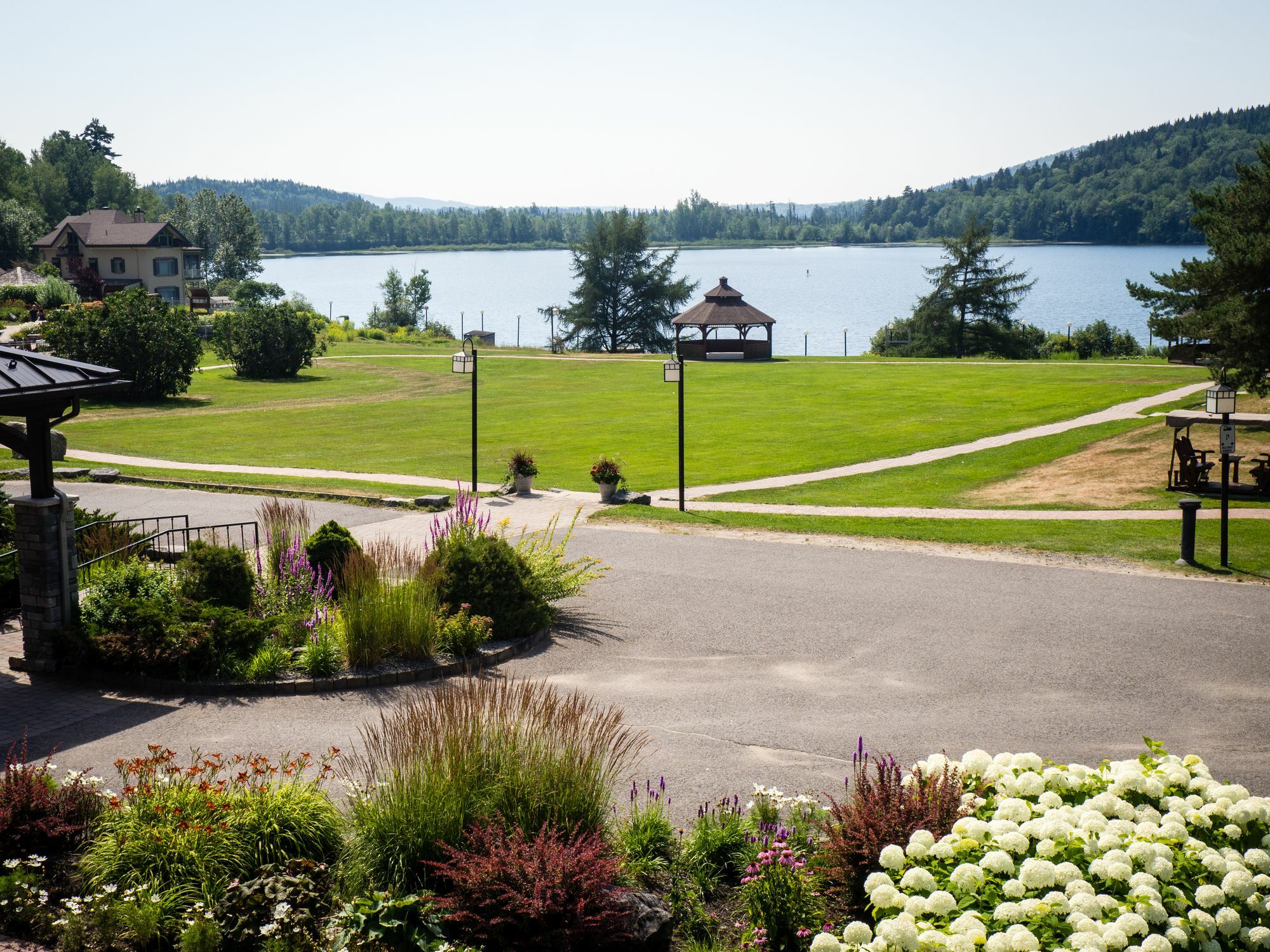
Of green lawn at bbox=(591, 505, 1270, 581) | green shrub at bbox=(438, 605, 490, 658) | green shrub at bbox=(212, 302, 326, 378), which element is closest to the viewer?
green shrub at bbox=(438, 605, 490, 658)

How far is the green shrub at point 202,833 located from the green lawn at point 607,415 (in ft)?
52.3

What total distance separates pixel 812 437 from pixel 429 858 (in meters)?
23.6

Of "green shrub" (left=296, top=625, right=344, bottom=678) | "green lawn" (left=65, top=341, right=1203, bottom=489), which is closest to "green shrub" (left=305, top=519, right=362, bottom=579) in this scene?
"green shrub" (left=296, top=625, right=344, bottom=678)

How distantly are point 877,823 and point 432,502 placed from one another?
1471 cm

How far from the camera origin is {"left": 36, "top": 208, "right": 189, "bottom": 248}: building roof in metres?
76.6

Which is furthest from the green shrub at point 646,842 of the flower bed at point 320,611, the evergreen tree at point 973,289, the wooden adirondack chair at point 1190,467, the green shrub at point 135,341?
the evergreen tree at point 973,289

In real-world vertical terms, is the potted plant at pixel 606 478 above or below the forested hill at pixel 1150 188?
below

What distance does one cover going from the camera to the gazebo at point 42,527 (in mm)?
10633

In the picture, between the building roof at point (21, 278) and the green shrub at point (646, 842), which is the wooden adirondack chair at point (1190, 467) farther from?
the building roof at point (21, 278)

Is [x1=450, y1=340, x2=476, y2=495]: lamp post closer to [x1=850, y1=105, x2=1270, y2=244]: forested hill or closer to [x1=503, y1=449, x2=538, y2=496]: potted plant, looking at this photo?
[x1=503, y1=449, x2=538, y2=496]: potted plant

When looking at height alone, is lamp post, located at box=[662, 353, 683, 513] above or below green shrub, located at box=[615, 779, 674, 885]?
above

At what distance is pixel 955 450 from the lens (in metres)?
26.6

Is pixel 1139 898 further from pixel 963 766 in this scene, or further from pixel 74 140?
pixel 74 140

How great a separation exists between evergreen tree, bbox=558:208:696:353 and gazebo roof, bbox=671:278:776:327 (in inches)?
962
